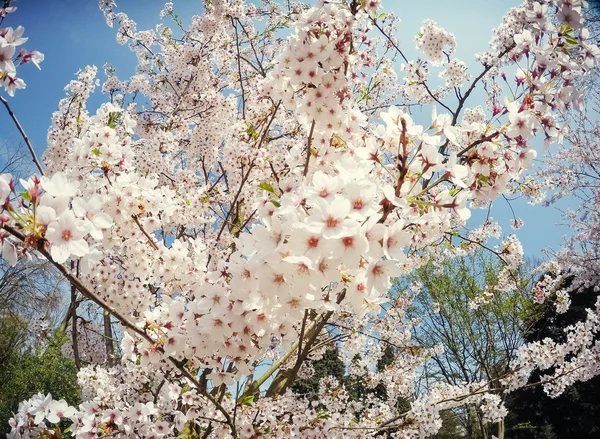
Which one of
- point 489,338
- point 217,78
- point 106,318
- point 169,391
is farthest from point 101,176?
point 489,338

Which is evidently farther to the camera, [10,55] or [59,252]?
[10,55]

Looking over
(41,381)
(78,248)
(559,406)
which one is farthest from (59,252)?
(559,406)

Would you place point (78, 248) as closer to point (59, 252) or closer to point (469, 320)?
point (59, 252)

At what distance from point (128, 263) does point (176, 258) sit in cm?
33

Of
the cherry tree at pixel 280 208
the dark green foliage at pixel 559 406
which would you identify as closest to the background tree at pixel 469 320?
the dark green foliage at pixel 559 406

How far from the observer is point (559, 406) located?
1276 centimetres

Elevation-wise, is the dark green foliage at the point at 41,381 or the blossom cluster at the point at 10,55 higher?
the dark green foliage at the point at 41,381

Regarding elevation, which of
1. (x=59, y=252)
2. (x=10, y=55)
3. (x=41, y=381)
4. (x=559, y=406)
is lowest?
(x=559, y=406)

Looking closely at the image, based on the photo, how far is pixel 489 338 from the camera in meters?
13.2

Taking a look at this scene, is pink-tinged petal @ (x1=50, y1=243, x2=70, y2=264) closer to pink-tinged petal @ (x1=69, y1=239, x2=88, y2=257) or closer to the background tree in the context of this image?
pink-tinged petal @ (x1=69, y1=239, x2=88, y2=257)

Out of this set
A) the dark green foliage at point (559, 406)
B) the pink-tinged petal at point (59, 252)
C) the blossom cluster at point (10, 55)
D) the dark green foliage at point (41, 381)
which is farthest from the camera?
the dark green foliage at point (559, 406)

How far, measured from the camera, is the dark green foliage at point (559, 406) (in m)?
11.9

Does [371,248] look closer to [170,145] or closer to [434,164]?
[434,164]

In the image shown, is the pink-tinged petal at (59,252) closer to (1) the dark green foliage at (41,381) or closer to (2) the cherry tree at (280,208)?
(2) the cherry tree at (280,208)
